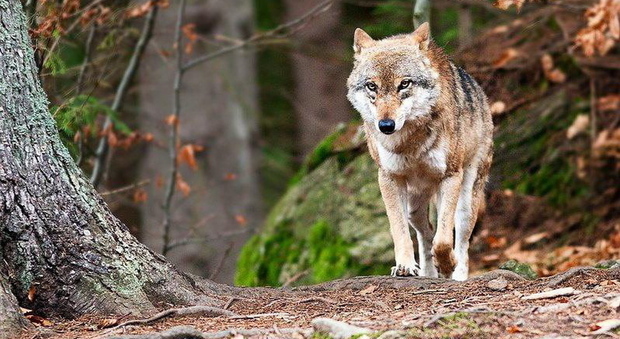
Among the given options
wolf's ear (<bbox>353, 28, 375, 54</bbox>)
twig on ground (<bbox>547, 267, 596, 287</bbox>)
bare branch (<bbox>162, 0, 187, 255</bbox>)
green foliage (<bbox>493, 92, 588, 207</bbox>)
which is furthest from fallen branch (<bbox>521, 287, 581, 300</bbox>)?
green foliage (<bbox>493, 92, 588, 207</bbox>)

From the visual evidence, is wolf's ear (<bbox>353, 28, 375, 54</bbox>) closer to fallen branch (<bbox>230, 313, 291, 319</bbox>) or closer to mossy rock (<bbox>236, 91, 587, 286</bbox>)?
fallen branch (<bbox>230, 313, 291, 319</bbox>)

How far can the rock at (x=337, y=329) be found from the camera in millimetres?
4965

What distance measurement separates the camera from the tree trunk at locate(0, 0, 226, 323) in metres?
5.66

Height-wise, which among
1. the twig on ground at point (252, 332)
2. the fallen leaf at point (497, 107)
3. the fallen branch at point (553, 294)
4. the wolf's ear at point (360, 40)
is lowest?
the fallen branch at point (553, 294)

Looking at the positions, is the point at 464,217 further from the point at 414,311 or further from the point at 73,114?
the point at 73,114

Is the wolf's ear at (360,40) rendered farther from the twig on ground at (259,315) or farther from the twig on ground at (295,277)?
the twig on ground at (259,315)

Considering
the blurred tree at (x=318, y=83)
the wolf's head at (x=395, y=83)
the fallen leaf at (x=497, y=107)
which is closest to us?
the wolf's head at (x=395, y=83)

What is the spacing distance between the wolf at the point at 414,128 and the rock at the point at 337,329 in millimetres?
2536

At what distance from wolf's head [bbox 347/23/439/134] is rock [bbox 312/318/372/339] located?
2535mm

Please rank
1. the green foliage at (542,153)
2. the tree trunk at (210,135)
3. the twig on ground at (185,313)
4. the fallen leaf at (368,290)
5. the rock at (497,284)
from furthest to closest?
the tree trunk at (210,135)
the green foliage at (542,153)
the fallen leaf at (368,290)
the rock at (497,284)
the twig on ground at (185,313)

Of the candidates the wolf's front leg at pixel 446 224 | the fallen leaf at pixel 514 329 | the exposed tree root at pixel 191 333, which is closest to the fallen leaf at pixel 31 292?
the exposed tree root at pixel 191 333

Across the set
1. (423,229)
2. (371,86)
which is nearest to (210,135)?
(423,229)

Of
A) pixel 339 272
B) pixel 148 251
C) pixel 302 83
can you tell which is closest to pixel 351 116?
pixel 302 83

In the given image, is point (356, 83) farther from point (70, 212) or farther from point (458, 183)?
point (70, 212)
